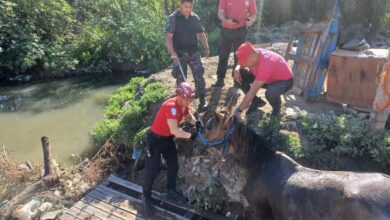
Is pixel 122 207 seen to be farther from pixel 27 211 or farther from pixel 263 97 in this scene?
pixel 263 97

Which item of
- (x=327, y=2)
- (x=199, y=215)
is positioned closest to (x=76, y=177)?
(x=199, y=215)

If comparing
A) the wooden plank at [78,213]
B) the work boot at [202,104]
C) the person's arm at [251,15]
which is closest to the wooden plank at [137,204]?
the wooden plank at [78,213]

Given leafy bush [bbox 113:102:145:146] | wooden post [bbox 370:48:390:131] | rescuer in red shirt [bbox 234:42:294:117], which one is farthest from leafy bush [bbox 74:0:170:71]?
wooden post [bbox 370:48:390:131]

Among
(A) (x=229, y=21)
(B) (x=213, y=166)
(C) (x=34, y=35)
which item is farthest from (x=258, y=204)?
(C) (x=34, y=35)

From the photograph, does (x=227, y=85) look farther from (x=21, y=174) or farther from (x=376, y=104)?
(x=21, y=174)

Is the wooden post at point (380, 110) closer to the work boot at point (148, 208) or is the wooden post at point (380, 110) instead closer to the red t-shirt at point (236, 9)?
the red t-shirt at point (236, 9)

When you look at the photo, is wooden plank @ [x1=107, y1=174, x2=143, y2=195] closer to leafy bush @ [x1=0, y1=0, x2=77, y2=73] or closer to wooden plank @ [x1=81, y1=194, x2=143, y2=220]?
wooden plank @ [x1=81, y1=194, x2=143, y2=220]

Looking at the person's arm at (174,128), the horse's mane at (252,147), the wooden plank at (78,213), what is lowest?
the wooden plank at (78,213)

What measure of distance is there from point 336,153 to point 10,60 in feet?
41.2

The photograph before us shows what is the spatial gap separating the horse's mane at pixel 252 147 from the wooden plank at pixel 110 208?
208 centimetres

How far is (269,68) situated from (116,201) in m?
3.41

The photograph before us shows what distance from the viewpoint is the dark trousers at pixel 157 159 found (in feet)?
17.2

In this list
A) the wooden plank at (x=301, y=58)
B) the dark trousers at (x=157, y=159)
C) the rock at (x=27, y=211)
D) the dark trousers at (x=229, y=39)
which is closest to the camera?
the dark trousers at (x=157, y=159)

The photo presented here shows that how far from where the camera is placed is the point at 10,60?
13508 millimetres
